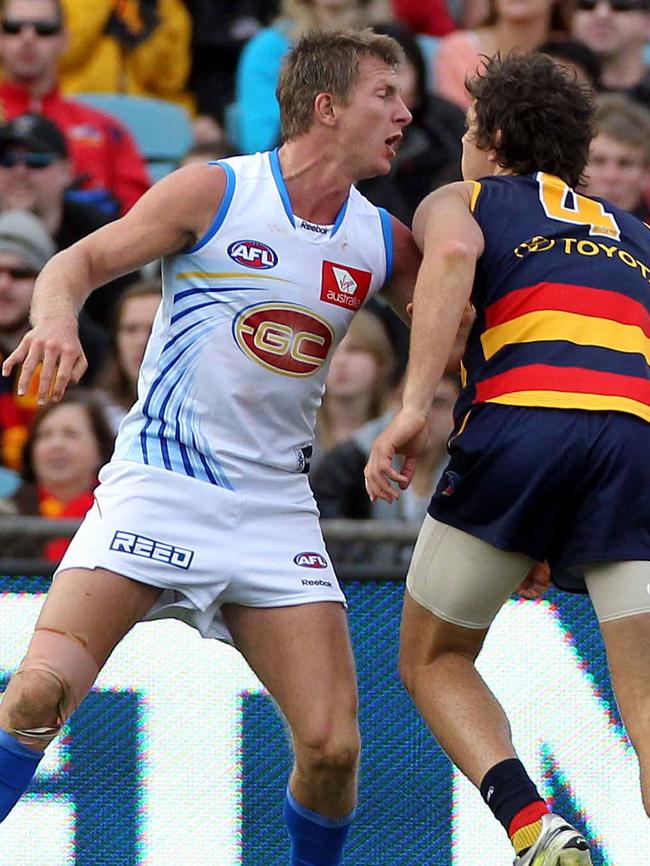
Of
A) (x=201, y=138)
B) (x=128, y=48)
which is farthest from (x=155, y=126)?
(x=128, y=48)

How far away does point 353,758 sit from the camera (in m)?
4.21

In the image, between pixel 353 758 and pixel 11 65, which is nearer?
pixel 353 758

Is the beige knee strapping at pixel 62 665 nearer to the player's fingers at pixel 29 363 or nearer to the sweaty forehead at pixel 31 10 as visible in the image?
the player's fingers at pixel 29 363

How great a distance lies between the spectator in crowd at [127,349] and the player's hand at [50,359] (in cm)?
278

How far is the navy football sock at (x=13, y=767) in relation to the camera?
3.95 metres

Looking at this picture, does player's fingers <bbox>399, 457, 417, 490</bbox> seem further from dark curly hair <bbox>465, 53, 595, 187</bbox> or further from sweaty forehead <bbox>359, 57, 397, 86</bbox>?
sweaty forehead <bbox>359, 57, 397, 86</bbox>

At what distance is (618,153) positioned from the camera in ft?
23.1

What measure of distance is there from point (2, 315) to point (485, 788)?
3.56m

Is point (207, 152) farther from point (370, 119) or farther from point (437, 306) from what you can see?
point (437, 306)

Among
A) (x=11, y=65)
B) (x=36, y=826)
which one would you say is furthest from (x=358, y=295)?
(x=11, y=65)

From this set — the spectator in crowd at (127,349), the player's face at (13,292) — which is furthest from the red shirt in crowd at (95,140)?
the spectator in crowd at (127,349)

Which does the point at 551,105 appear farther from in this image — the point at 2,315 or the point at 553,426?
the point at 2,315

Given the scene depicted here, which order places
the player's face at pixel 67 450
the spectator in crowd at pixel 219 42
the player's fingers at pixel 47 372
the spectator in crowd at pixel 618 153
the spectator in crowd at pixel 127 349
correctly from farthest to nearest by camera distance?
the spectator in crowd at pixel 219 42, the spectator in crowd at pixel 618 153, the spectator in crowd at pixel 127 349, the player's face at pixel 67 450, the player's fingers at pixel 47 372

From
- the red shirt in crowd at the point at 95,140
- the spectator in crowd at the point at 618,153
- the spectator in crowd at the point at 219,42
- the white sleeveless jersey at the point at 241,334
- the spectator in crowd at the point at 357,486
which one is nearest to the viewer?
the white sleeveless jersey at the point at 241,334
